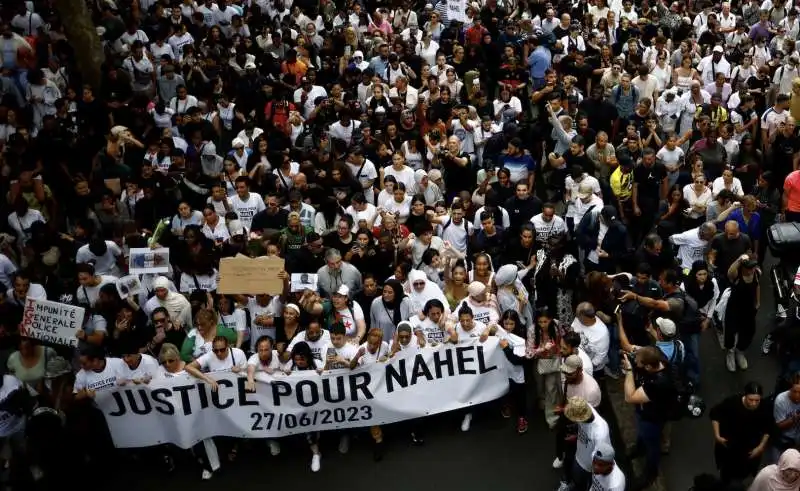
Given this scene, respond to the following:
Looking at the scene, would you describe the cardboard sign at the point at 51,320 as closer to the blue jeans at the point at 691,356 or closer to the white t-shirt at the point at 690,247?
the blue jeans at the point at 691,356

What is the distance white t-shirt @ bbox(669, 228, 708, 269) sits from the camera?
33.0 feet

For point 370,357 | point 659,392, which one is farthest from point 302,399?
point 659,392

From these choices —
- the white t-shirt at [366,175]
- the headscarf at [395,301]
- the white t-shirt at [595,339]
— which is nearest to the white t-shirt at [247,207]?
the white t-shirt at [366,175]

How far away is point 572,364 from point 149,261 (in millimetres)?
4822

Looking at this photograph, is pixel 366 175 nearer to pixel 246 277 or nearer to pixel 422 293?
pixel 422 293

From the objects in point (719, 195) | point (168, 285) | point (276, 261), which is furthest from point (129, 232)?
point (719, 195)

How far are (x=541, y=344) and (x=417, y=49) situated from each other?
8530 mm

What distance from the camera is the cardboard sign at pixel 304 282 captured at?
30.9 feet

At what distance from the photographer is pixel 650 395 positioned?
7.62 m

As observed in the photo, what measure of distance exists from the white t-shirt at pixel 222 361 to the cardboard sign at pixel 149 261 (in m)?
1.57

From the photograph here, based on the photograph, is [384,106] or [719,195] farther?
[384,106]

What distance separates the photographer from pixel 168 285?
31.4 ft

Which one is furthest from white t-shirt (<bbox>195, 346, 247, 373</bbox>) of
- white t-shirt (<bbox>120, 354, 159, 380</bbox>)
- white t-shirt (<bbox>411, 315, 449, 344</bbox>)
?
white t-shirt (<bbox>411, 315, 449, 344</bbox>)

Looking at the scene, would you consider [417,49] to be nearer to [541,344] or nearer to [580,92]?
[580,92]
